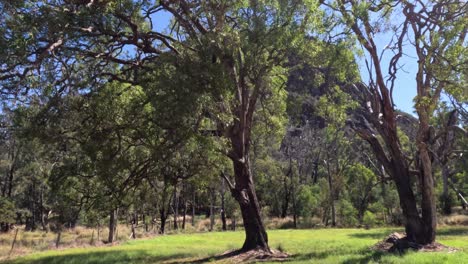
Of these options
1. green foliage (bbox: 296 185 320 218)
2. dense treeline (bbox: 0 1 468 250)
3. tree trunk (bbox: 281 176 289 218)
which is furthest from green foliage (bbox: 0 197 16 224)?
tree trunk (bbox: 281 176 289 218)

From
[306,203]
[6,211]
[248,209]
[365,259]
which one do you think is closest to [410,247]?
[365,259]

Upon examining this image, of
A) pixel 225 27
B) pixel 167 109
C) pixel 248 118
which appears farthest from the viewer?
pixel 248 118

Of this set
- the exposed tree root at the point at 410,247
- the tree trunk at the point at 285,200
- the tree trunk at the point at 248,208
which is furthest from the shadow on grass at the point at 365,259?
the tree trunk at the point at 285,200

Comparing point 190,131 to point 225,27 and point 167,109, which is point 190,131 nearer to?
point 167,109

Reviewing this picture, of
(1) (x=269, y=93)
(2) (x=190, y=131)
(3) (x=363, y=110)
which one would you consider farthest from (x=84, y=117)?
(3) (x=363, y=110)

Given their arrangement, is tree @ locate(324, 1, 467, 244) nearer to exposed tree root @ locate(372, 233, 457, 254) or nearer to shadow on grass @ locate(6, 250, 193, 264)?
exposed tree root @ locate(372, 233, 457, 254)

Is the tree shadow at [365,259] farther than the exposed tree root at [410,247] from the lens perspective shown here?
No

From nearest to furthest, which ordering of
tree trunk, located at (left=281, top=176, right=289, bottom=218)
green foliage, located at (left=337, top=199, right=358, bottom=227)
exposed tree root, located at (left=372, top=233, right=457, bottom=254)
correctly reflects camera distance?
exposed tree root, located at (left=372, top=233, right=457, bottom=254) → green foliage, located at (left=337, top=199, right=358, bottom=227) → tree trunk, located at (left=281, top=176, right=289, bottom=218)

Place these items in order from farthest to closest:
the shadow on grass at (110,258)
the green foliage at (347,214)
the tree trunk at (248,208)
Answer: the green foliage at (347,214), the shadow on grass at (110,258), the tree trunk at (248,208)

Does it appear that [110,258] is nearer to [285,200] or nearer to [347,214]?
[347,214]

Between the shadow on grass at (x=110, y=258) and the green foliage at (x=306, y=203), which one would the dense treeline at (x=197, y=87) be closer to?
the shadow on grass at (x=110, y=258)

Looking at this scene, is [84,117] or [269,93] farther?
[269,93]

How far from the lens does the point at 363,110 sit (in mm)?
18469

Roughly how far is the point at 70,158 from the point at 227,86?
6.82 m
